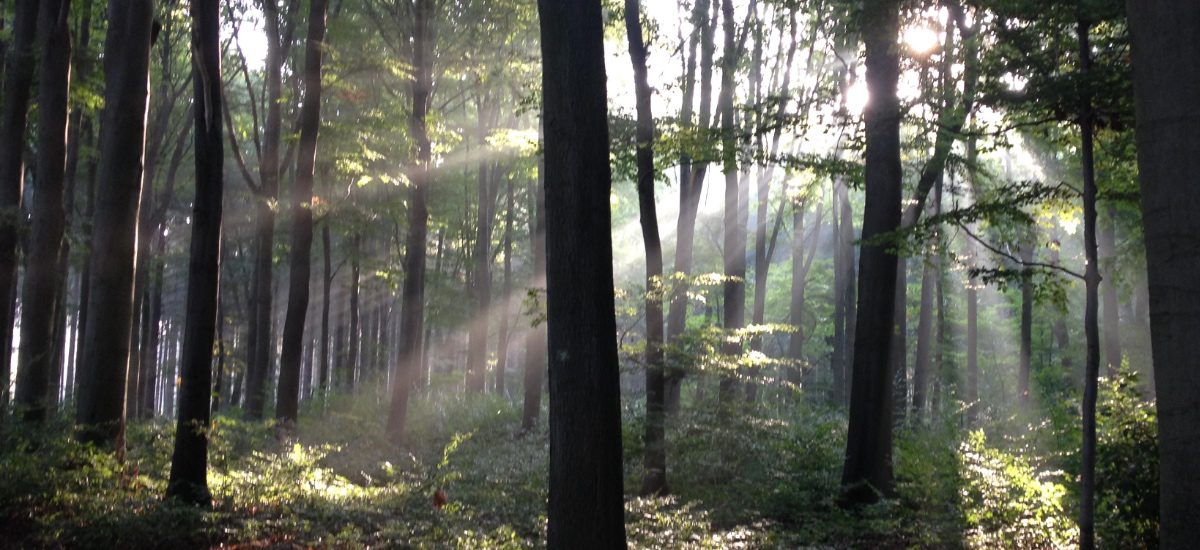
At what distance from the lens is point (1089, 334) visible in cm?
837

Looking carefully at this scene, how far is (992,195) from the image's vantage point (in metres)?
10.9

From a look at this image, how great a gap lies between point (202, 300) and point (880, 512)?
8674 mm

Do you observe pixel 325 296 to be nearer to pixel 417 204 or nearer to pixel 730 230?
pixel 417 204

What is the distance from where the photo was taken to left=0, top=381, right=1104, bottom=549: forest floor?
27.9 ft

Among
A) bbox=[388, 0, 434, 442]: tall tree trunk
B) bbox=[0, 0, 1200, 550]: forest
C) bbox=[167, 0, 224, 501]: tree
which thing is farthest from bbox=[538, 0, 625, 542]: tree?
bbox=[388, 0, 434, 442]: tall tree trunk

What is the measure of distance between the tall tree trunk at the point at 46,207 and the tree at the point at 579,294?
357 inches

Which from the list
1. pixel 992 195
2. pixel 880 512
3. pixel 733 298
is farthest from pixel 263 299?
pixel 992 195

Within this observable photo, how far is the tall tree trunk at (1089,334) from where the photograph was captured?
8.23 m

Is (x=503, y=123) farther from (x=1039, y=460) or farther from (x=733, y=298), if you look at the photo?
(x=1039, y=460)

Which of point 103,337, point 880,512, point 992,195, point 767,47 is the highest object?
point 767,47

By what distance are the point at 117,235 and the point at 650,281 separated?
22.8 feet

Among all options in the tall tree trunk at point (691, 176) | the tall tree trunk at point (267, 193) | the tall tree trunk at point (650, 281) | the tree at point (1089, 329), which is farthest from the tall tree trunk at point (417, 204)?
the tree at point (1089, 329)

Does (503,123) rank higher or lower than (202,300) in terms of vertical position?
higher

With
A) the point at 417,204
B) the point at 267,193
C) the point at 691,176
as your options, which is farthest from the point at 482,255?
the point at 267,193
